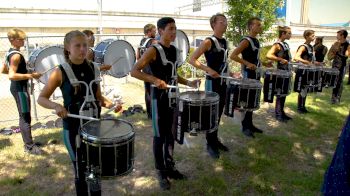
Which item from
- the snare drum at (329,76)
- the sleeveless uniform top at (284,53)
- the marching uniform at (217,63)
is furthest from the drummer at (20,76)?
the snare drum at (329,76)

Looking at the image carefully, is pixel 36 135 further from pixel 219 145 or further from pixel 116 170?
pixel 116 170

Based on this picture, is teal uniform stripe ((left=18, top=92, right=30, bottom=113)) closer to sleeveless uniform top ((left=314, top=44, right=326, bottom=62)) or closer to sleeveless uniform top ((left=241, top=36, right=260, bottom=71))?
sleeveless uniform top ((left=241, top=36, right=260, bottom=71))

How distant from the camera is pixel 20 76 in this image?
4660mm

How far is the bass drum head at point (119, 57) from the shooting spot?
7.05 m

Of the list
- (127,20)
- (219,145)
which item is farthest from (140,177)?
(127,20)

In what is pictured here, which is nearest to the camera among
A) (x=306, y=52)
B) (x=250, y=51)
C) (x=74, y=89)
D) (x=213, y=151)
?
(x=74, y=89)

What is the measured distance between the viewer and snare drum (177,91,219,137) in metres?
3.83

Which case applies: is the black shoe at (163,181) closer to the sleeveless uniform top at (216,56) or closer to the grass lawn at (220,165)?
the grass lawn at (220,165)

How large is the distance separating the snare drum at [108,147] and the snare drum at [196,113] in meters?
1.08

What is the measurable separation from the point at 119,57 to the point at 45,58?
69.0 inches

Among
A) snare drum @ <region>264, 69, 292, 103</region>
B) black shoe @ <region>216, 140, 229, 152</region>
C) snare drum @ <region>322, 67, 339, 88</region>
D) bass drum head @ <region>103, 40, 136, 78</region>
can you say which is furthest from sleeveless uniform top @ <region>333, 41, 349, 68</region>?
bass drum head @ <region>103, 40, 136, 78</region>

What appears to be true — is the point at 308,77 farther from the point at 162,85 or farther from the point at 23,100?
the point at 23,100

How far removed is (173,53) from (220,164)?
1.87 meters

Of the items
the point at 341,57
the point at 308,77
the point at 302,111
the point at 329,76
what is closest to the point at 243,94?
the point at 308,77
